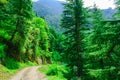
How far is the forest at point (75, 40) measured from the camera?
38.7 ft

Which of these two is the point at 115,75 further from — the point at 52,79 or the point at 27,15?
the point at 27,15

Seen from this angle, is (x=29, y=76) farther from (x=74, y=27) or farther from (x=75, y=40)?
(x=74, y=27)

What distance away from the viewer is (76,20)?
25.3m

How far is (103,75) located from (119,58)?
1.16 m

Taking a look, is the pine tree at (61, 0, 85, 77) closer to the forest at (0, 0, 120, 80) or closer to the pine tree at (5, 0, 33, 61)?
the forest at (0, 0, 120, 80)

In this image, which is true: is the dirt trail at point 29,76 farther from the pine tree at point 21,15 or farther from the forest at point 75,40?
the pine tree at point 21,15

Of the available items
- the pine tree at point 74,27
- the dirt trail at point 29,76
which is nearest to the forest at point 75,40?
the pine tree at point 74,27

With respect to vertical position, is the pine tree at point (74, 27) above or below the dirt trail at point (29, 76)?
above

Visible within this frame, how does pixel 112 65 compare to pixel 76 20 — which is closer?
pixel 112 65

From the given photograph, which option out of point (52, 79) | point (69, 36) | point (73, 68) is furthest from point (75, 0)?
point (52, 79)

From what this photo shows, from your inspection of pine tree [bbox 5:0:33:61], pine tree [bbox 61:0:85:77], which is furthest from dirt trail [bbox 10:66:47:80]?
pine tree [bbox 5:0:33:61]

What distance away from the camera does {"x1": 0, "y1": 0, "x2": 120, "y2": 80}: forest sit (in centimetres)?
1179

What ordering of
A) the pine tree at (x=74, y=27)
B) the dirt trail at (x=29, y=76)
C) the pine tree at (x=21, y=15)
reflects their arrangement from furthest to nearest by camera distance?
the pine tree at (x=21, y=15) < the dirt trail at (x=29, y=76) < the pine tree at (x=74, y=27)

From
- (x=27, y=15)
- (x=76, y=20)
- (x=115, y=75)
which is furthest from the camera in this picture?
(x=27, y=15)
